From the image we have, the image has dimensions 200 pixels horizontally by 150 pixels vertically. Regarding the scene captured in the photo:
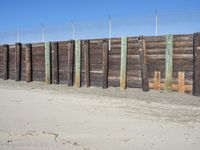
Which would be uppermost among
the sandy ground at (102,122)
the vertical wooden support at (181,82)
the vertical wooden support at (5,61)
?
the vertical wooden support at (5,61)

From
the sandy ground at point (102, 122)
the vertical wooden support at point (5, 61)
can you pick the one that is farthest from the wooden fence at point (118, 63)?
the vertical wooden support at point (5, 61)

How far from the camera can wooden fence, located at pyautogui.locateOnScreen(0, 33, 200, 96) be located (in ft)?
45.1

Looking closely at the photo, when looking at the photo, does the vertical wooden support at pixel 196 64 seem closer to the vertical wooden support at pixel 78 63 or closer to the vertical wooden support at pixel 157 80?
the vertical wooden support at pixel 157 80

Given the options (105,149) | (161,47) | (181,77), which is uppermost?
(161,47)

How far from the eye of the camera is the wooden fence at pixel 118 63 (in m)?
13.7

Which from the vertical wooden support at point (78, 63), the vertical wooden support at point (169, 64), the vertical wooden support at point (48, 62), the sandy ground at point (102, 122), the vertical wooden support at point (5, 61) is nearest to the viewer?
the sandy ground at point (102, 122)

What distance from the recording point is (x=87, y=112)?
1071 centimetres

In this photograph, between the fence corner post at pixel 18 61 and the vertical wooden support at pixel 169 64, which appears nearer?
the vertical wooden support at pixel 169 64

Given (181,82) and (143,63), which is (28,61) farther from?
(181,82)

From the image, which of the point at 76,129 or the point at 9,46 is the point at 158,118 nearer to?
the point at 76,129

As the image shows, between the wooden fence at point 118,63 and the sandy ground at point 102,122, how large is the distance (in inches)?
25.0

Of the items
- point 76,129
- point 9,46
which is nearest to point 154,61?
point 76,129

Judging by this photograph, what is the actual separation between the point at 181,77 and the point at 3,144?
7705 mm

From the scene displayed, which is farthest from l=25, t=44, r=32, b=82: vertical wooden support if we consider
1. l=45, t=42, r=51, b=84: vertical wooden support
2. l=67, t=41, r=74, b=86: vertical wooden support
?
l=67, t=41, r=74, b=86: vertical wooden support
